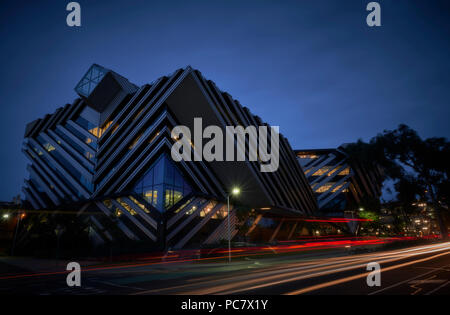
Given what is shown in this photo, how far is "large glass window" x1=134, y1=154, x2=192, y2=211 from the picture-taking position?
3309 centimetres

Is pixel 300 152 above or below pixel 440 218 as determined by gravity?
above

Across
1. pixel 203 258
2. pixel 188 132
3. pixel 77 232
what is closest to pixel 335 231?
pixel 188 132

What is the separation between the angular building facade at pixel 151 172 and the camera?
33656 mm

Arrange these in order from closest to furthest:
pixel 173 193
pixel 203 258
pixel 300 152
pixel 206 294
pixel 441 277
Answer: pixel 206 294, pixel 441 277, pixel 203 258, pixel 173 193, pixel 300 152

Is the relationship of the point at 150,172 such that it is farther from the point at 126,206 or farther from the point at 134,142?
the point at 134,142

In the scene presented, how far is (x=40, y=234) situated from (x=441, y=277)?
1576 inches

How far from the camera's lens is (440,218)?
40594mm

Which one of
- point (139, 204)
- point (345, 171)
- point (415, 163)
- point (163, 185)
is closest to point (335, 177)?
point (345, 171)

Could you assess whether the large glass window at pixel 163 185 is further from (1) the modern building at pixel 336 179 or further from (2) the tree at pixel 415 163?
(1) the modern building at pixel 336 179

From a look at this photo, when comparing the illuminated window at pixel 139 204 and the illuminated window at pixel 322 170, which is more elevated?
the illuminated window at pixel 322 170

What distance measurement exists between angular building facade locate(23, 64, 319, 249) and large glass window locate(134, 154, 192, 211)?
0.43 ft

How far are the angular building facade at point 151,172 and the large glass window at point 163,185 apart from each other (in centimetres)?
13

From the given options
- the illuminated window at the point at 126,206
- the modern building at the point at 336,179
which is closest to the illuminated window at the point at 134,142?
the illuminated window at the point at 126,206
